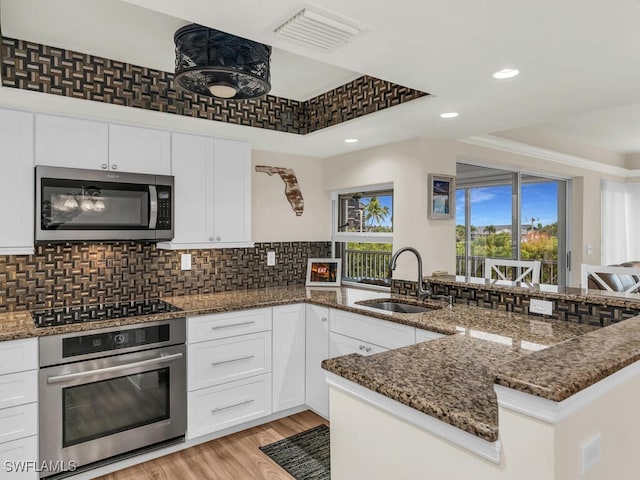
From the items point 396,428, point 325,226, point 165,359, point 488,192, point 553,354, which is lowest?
point 165,359

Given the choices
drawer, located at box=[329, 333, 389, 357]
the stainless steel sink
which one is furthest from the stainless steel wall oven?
the stainless steel sink

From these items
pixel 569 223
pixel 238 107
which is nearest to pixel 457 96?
pixel 238 107

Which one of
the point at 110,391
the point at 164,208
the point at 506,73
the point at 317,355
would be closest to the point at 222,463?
the point at 110,391

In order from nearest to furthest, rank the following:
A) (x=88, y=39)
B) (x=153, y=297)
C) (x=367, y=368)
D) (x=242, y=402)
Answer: (x=367, y=368)
(x=88, y=39)
(x=242, y=402)
(x=153, y=297)

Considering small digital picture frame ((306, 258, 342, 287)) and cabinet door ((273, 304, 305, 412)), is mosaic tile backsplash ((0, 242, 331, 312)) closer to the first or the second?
small digital picture frame ((306, 258, 342, 287))

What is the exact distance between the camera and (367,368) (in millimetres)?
1386

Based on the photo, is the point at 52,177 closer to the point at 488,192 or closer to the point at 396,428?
the point at 396,428

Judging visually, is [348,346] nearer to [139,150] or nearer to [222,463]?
[222,463]

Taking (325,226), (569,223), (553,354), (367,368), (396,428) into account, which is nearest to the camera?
(553,354)

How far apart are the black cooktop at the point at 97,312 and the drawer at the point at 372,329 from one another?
107 cm

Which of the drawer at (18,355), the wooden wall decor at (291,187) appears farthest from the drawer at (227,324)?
the wooden wall decor at (291,187)

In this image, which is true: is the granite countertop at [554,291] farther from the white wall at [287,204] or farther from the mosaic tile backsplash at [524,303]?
Result: the white wall at [287,204]

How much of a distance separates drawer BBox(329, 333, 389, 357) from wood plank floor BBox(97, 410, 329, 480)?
0.62 meters

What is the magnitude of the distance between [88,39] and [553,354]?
2558 millimetres
